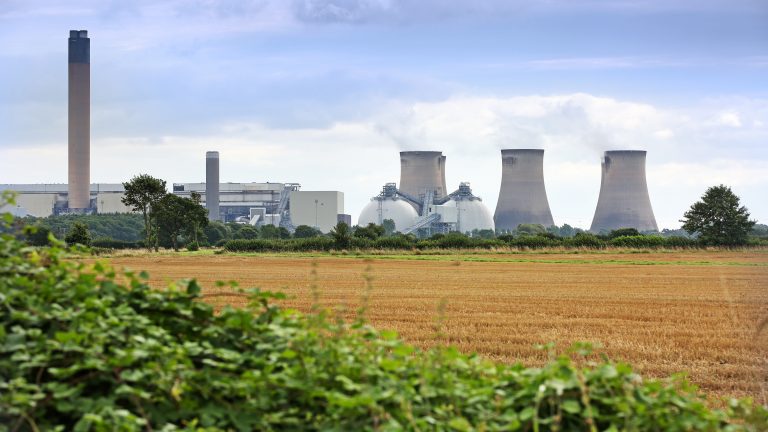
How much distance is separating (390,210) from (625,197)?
33.7 meters

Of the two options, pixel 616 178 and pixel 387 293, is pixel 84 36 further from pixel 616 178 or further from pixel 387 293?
pixel 387 293

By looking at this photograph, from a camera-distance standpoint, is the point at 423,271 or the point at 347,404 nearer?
the point at 347,404

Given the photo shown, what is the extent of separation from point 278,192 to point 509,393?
145m

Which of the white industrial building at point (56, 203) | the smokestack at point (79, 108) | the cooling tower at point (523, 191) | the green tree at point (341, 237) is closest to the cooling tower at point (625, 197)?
the cooling tower at point (523, 191)

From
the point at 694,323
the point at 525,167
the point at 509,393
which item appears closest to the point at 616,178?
the point at 525,167

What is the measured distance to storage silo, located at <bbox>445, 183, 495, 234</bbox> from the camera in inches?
4784

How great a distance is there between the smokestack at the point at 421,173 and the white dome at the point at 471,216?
2.79 meters

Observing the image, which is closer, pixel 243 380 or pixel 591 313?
pixel 243 380

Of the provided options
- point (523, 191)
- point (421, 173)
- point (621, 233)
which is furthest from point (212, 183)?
point (621, 233)

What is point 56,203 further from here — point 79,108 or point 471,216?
point 471,216

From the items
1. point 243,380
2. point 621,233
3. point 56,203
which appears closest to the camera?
point 243,380

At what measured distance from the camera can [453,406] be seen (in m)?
3.21

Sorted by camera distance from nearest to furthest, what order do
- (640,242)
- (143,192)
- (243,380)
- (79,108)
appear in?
(243,380)
(640,242)
(143,192)
(79,108)

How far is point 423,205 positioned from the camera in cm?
11888
